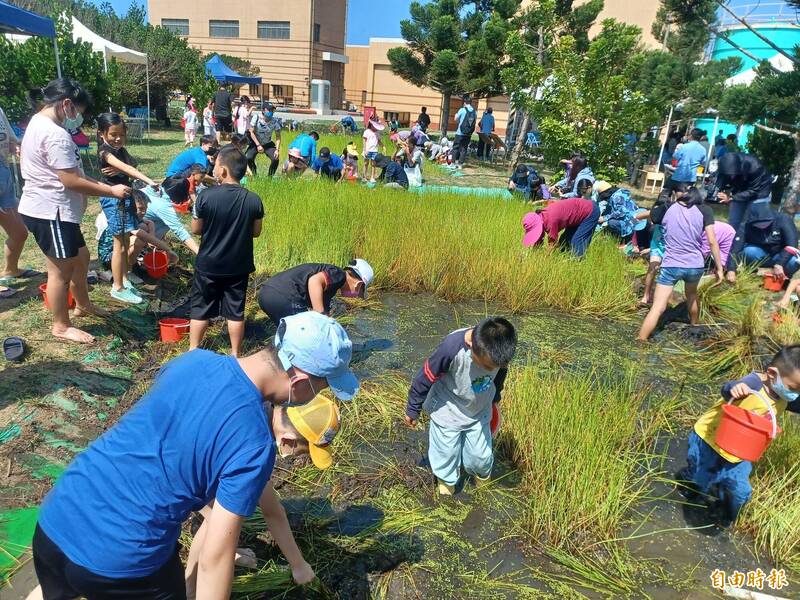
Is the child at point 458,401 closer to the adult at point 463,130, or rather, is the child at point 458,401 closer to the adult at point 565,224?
the adult at point 565,224

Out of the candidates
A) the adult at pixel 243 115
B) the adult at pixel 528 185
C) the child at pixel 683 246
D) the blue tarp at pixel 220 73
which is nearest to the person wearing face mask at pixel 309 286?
the child at pixel 683 246

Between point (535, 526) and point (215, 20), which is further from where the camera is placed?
point (215, 20)

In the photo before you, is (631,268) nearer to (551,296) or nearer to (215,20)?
(551,296)

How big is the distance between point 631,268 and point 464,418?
4.55 m

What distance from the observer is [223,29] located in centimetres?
3888

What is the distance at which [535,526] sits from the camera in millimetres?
2621

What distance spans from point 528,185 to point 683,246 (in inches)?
189

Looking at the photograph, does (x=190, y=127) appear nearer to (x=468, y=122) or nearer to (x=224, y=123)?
(x=224, y=123)

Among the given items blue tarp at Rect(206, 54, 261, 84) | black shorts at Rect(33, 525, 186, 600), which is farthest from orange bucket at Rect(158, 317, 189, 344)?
blue tarp at Rect(206, 54, 261, 84)

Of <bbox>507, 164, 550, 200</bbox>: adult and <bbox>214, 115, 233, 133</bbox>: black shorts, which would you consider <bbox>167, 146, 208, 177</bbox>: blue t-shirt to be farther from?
<bbox>214, 115, 233, 133</bbox>: black shorts

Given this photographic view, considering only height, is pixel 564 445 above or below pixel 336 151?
below

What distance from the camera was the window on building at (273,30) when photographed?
122ft


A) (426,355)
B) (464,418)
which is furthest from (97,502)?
(426,355)

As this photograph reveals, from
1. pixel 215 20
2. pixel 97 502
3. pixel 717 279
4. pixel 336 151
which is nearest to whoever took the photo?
pixel 97 502
